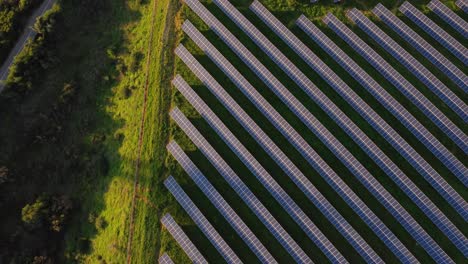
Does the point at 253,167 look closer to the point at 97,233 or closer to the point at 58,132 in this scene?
the point at 97,233

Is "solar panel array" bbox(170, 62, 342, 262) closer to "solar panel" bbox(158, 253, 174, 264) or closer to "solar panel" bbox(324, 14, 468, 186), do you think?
"solar panel" bbox(158, 253, 174, 264)

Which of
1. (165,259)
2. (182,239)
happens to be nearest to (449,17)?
(182,239)

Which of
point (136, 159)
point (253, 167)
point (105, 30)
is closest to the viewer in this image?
point (253, 167)

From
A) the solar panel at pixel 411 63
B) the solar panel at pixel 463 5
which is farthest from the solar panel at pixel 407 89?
the solar panel at pixel 463 5

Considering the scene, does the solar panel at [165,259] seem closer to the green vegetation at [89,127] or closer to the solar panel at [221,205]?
the green vegetation at [89,127]

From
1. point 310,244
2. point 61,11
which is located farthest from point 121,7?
point 310,244

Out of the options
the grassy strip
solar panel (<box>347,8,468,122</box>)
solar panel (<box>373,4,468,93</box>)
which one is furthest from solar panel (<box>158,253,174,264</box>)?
solar panel (<box>373,4,468,93</box>)

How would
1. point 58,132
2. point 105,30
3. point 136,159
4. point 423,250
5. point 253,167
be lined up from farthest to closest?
point 105,30 < point 58,132 < point 136,159 < point 253,167 < point 423,250

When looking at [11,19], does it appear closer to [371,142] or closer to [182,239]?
[182,239]
